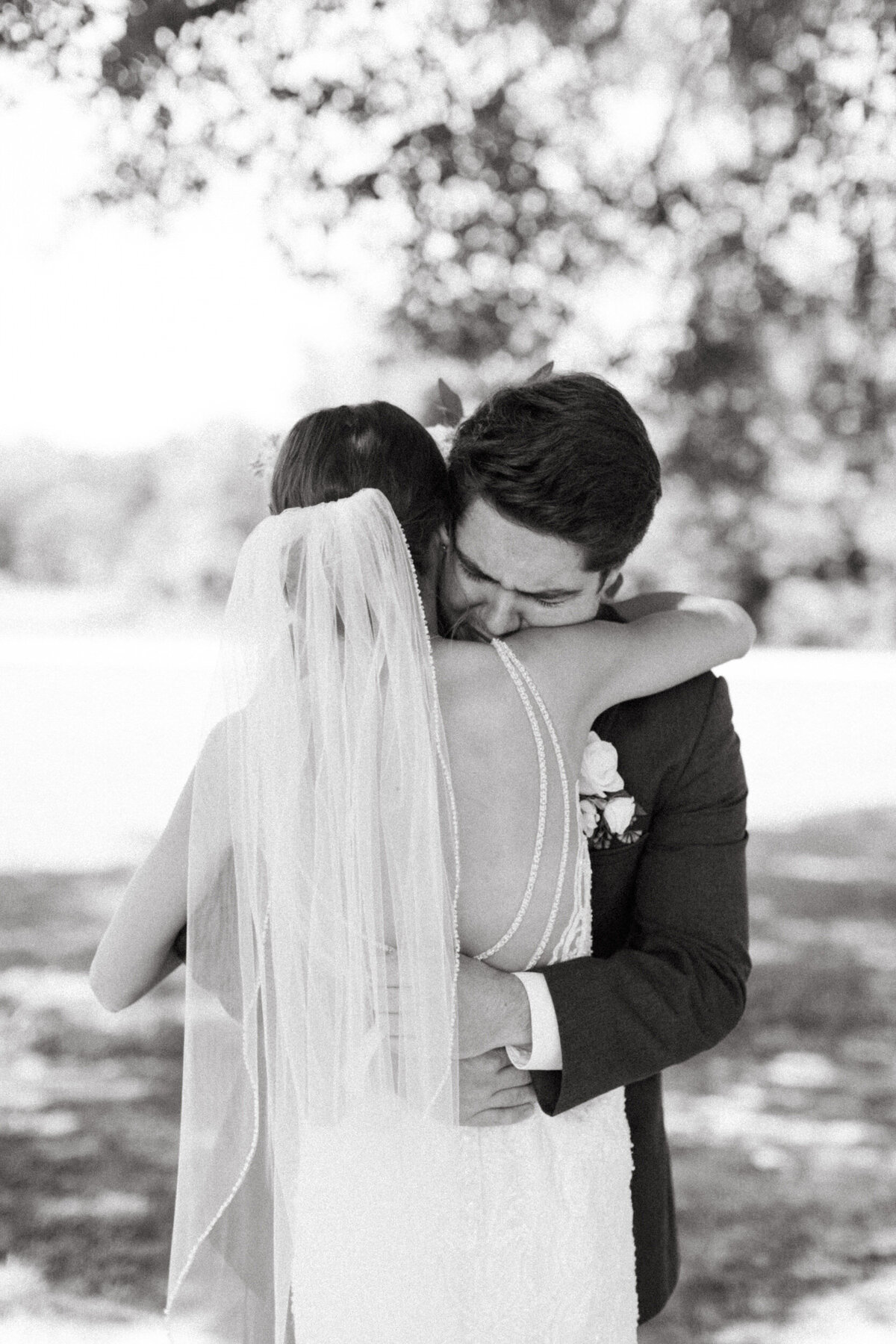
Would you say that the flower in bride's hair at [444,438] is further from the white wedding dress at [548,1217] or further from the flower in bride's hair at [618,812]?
the flower in bride's hair at [618,812]

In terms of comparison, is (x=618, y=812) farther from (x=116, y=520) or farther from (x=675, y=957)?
(x=116, y=520)

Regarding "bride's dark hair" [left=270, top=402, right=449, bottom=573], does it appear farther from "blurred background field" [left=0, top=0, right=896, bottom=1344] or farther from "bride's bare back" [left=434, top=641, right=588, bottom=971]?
"blurred background field" [left=0, top=0, right=896, bottom=1344]

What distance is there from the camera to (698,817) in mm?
2277

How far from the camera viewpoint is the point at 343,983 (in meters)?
1.94

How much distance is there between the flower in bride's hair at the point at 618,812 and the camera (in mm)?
2232

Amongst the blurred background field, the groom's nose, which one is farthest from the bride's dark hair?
the blurred background field

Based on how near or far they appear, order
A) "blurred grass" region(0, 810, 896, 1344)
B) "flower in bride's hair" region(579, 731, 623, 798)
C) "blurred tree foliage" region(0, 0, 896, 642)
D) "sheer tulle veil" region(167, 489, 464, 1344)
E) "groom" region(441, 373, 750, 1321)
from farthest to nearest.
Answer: "blurred tree foliage" region(0, 0, 896, 642) → "blurred grass" region(0, 810, 896, 1344) → "flower in bride's hair" region(579, 731, 623, 798) → "groom" region(441, 373, 750, 1321) → "sheer tulle veil" region(167, 489, 464, 1344)

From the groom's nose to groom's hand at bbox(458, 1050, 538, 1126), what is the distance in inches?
24.0

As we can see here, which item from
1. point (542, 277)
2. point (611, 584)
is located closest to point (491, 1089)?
point (611, 584)

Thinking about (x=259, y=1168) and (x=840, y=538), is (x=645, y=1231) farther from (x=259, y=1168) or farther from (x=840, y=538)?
(x=840, y=538)

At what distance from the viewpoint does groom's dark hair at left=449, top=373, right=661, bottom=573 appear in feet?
6.69

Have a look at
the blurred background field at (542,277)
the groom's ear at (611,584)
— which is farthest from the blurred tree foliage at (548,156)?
the groom's ear at (611,584)

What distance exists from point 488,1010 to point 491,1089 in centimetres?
15

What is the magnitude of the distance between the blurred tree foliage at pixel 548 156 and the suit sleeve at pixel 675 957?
4500 mm
